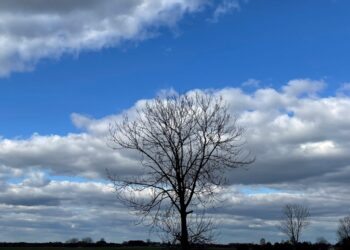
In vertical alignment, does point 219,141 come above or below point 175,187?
above

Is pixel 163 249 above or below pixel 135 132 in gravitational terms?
below

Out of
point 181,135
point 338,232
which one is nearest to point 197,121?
point 181,135

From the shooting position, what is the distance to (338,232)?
5044 inches

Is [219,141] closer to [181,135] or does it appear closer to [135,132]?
[181,135]

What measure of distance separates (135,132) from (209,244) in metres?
6.29

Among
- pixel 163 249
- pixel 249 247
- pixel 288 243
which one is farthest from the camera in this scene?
pixel 249 247

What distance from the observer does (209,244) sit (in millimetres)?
26594

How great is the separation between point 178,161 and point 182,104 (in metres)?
2.78

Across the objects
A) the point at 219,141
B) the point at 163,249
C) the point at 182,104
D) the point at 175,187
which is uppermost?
the point at 182,104

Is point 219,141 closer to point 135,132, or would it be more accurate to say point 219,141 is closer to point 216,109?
point 216,109

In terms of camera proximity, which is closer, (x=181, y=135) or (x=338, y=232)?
(x=181, y=135)

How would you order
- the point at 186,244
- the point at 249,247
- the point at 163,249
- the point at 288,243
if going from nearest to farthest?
the point at 186,244, the point at 163,249, the point at 288,243, the point at 249,247

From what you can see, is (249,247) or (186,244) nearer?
(186,244)

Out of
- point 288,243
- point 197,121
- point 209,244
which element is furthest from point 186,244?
point 288,243
